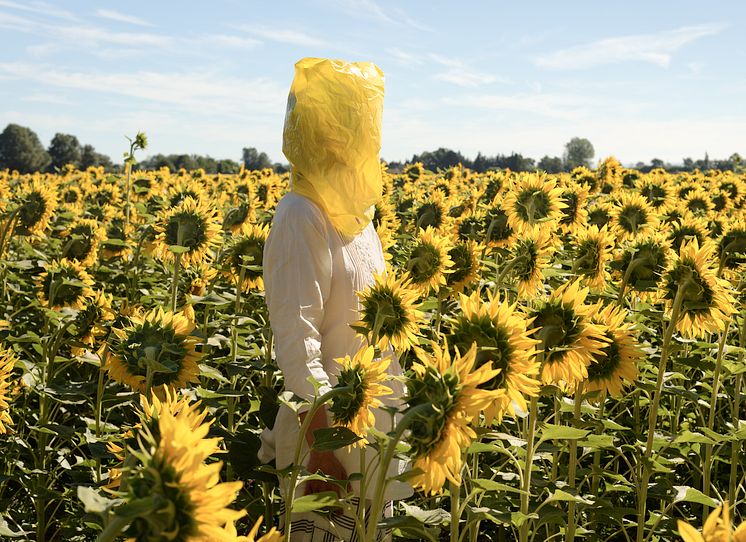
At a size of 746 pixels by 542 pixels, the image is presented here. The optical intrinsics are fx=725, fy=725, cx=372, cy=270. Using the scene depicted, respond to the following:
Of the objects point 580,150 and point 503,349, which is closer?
point 503,349

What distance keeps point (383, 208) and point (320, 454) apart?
2.84 m

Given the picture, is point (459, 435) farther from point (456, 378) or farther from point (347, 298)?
point (347, 298)

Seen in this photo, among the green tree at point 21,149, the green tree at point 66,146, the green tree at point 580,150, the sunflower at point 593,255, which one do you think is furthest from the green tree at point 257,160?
the green tree at point 580,150

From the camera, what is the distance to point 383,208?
15.5 feet

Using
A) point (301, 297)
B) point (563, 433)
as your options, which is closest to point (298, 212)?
point (301, 297)

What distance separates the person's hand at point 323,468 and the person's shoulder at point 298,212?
0.65m

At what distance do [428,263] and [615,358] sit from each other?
3.13 feet

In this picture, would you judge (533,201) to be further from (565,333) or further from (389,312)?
(565,333)

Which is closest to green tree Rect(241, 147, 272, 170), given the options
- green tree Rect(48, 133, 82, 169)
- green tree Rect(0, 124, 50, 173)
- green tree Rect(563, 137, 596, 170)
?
green tree Rect(48, 133, 82, 169)

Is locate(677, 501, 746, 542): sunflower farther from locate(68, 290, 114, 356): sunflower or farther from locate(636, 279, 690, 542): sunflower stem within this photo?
locate(68, 290, 114, 356): sunflower

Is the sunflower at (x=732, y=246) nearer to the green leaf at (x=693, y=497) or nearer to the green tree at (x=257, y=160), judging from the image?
the green leaf at (x=693, y=497)

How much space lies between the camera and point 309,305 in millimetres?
2031

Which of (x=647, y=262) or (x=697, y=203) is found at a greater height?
(x=697, y=203)

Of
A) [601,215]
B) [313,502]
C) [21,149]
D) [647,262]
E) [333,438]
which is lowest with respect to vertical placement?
[313,502]
